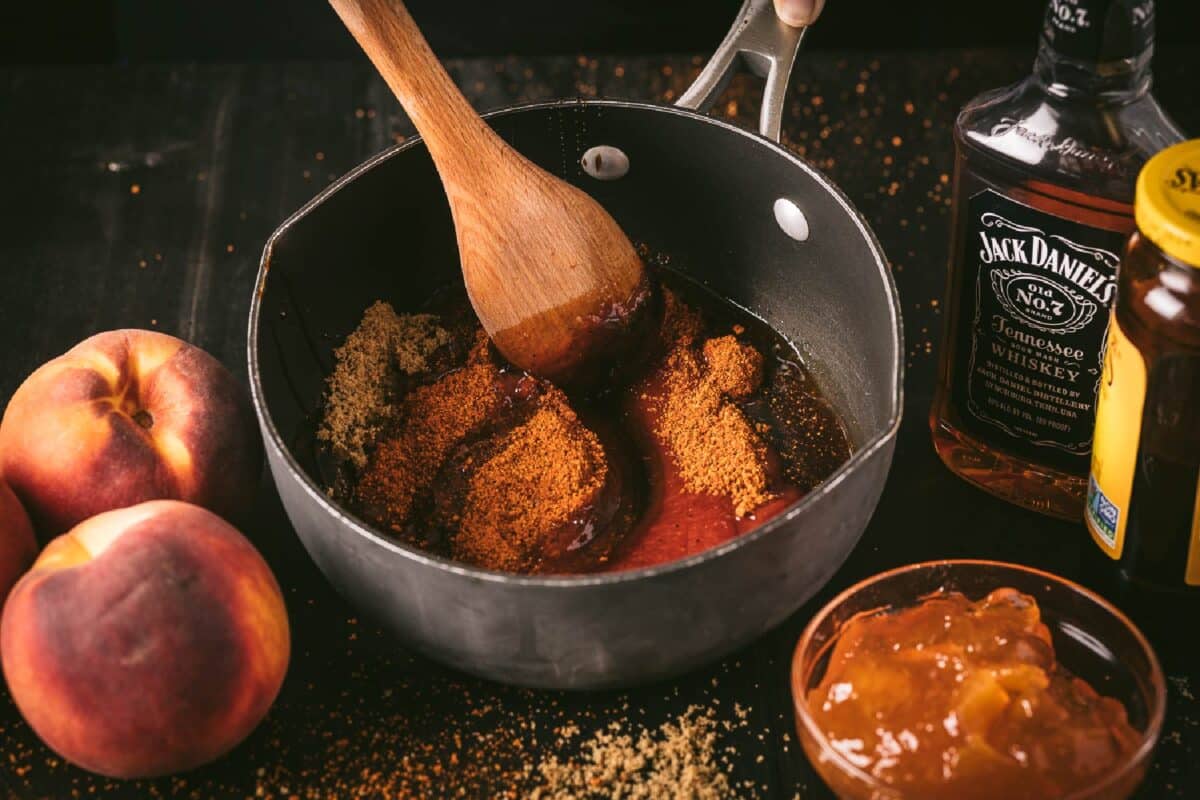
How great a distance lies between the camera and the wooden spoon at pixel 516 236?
931 mm

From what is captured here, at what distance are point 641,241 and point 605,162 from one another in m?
0.07

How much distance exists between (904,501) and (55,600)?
0.53 m

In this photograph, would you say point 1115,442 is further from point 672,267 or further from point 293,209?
point 293,209

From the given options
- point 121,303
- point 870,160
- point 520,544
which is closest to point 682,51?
point 870,160

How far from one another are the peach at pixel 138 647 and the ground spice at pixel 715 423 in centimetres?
29

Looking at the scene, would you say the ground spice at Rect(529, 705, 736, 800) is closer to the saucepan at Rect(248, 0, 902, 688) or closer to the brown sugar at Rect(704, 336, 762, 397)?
the saucepan at Rect(248, 0, 902, 688)

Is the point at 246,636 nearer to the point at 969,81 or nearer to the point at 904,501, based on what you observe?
the point at 904,501

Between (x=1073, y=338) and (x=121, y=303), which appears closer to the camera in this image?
(x=1073, y=338)

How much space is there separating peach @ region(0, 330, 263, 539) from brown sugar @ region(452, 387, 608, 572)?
5.9 inches

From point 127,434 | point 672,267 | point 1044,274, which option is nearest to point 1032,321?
point 1044,274

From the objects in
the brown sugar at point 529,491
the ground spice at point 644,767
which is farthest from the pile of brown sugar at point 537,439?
the ground spice at point 644,767

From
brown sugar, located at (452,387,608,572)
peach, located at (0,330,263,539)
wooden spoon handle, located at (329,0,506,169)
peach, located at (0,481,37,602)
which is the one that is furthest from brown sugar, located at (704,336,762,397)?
peach, located at (0,481,37,602)

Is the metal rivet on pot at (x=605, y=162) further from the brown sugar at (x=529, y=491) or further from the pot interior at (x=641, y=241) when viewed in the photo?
the brown sugar at (x=529, y=491)

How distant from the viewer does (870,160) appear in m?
1.26
